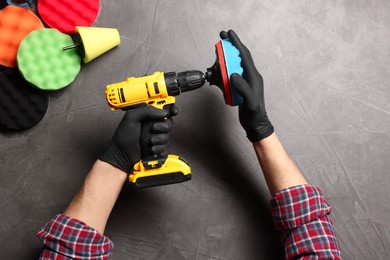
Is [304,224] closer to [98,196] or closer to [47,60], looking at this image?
[98,196]

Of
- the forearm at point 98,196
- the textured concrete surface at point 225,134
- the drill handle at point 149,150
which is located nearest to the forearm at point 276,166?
the textured concrete surface at point 225,134

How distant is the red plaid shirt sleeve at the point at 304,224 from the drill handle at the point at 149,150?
0.32 m

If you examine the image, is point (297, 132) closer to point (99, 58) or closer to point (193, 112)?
point (193, 112)

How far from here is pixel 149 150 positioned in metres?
1.04

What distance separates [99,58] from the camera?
126 centimetres

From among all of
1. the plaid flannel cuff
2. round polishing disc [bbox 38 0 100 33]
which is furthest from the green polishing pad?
the plaid flannel cuff

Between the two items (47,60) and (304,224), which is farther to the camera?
(47,60)

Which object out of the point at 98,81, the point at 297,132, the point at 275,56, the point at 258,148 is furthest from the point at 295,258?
the point at 98,81

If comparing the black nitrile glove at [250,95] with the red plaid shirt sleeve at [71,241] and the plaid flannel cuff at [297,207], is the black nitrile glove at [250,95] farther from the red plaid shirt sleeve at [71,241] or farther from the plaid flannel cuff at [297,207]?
the red plaid shirt sleeve at [71,241]

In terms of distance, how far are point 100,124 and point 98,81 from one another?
5.5 inches

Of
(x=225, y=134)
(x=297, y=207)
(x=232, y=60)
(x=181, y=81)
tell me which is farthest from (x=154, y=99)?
(x=297, y=207)

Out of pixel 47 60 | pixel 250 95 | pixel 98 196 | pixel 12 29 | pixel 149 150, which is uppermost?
pixel 12 29

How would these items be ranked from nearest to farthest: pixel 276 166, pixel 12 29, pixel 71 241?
pixel 71 241, pixel 276 166, pixel 12 29

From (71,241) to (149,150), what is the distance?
294 mm
